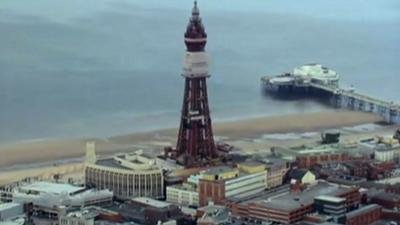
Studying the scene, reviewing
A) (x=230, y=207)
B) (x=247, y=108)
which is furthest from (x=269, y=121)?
(x=230, y=207)

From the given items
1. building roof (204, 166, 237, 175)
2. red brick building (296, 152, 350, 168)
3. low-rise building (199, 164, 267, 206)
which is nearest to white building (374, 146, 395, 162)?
red brick building (296, 152, 350, 168)

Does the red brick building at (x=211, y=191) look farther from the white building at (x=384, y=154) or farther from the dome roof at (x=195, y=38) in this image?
the white building at (x=384, y=154)

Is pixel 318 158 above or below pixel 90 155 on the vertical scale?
below

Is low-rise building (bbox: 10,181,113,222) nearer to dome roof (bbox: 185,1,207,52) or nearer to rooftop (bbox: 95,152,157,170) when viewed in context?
rooftop (bbox: 95,152,157,170)

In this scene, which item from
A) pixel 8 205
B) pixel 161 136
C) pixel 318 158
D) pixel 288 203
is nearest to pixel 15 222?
pixel 8 205

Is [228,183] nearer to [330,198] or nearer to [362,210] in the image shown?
[330,198]

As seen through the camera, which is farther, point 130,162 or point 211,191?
point 130,162
